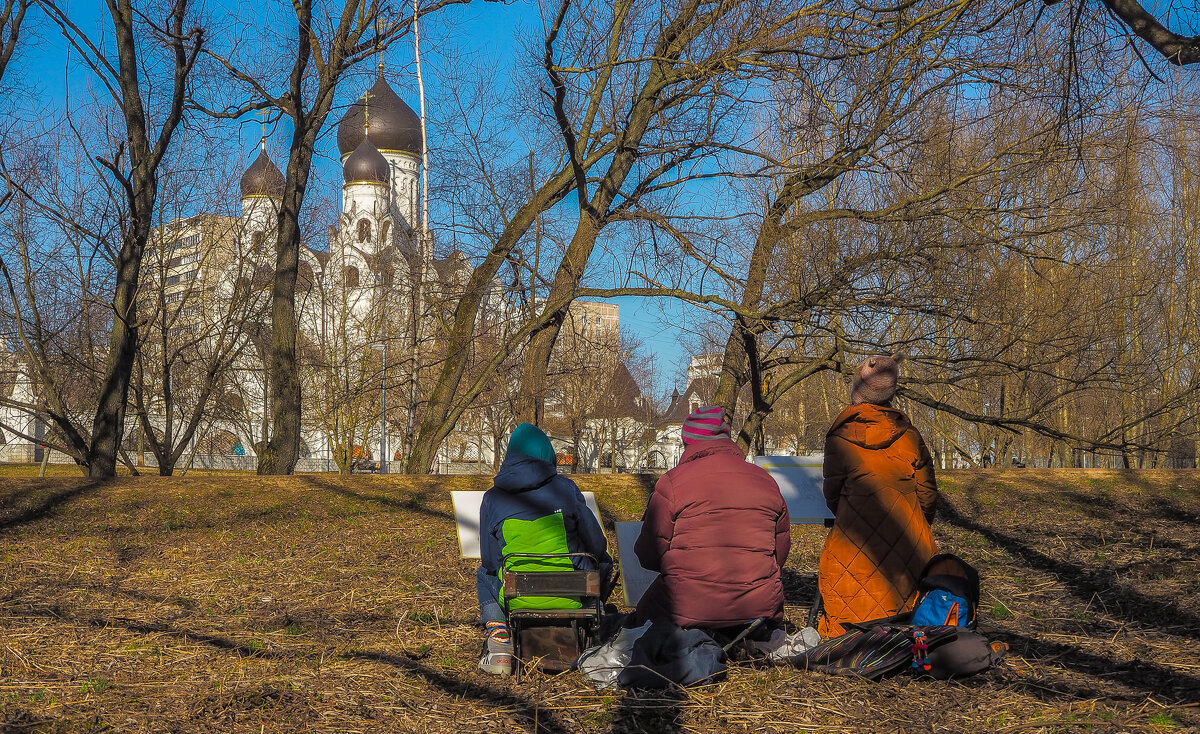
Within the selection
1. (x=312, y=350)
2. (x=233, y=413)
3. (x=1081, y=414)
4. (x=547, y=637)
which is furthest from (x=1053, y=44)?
(x=312, y=350)

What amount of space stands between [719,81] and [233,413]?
78.8 feet

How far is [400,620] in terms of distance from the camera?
6238 millimetres

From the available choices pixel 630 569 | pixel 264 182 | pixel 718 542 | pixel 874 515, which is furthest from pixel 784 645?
pixel 264 182

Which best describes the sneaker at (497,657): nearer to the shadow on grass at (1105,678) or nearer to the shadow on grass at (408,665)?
the shadow on grass at (408,665)

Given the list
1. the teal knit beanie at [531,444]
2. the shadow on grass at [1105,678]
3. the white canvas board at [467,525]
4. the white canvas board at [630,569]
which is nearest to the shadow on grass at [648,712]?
the teal knit beanie at [531,444]

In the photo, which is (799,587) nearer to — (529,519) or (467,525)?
(467,525)

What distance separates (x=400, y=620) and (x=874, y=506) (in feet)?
9.75

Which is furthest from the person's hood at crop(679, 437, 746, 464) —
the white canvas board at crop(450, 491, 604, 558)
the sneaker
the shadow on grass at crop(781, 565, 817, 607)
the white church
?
the white church

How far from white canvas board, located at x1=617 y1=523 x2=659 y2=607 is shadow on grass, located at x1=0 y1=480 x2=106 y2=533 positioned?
597cm

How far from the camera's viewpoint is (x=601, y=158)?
13.0 m

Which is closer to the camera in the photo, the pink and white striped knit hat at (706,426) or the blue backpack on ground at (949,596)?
the blue backpack on ground at (949,596)

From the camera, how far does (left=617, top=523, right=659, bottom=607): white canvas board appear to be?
252 inches

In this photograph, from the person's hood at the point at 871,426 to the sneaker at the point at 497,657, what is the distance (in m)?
Result: 1.96

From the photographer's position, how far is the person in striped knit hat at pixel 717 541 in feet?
15.7
